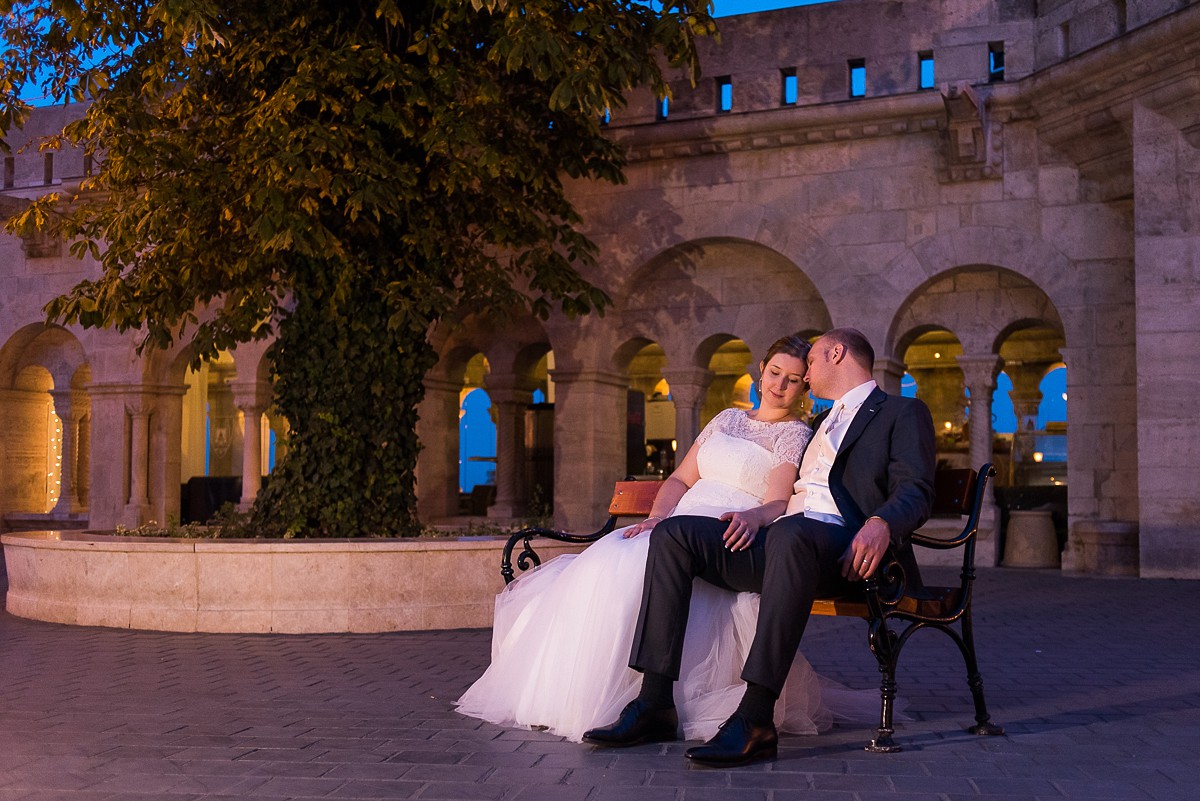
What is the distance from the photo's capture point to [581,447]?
15.0 m

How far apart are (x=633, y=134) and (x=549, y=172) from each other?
10.5 ft

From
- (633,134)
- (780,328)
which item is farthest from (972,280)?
(633,134)

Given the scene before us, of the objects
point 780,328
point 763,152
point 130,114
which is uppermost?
point 763,152

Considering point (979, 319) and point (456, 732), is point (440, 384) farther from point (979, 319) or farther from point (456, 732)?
point (456, 732)

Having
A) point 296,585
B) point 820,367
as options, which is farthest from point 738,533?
point 296,585

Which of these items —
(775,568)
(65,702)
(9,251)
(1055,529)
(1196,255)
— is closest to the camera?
(775,568)

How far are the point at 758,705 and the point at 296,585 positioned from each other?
4574mm

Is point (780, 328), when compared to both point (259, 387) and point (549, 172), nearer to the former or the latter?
point (549, 172)

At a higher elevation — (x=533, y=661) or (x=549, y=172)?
(x=549, y=172)

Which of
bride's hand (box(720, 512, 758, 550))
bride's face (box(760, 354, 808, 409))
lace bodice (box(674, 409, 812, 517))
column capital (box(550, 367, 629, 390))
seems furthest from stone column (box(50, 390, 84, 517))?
bride's hand (box(720, 512, 758, 550))

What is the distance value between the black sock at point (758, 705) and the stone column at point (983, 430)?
9.77 metres

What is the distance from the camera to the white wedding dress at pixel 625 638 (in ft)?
14.3

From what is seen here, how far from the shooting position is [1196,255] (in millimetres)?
11039

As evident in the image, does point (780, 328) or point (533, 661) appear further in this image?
point (780, 328)
